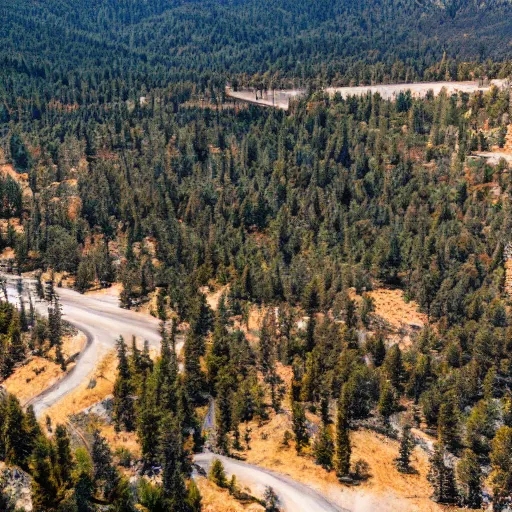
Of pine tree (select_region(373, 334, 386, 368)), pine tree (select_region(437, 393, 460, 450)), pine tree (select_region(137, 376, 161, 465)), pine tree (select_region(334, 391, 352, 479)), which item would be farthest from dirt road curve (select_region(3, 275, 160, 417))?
pine tree (select_region(437, 393, 460, 450))

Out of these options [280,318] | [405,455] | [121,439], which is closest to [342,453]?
[405,455]

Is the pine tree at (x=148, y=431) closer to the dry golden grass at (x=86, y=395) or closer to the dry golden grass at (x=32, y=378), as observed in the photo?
the dry golden grass at (x=86, y=395)

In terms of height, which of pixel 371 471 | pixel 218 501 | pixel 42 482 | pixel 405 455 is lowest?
pixel 371 471

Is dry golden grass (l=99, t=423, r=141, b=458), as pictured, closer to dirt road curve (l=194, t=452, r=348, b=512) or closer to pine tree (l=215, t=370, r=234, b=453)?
dirt road curve (l=194, t=452, r=348, b=512)

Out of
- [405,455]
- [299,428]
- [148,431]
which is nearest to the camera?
[148,431]

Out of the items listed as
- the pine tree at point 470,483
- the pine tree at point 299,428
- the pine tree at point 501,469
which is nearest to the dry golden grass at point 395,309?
the pine tree at point 501,469

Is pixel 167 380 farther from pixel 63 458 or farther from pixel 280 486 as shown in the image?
pixel 280 486
